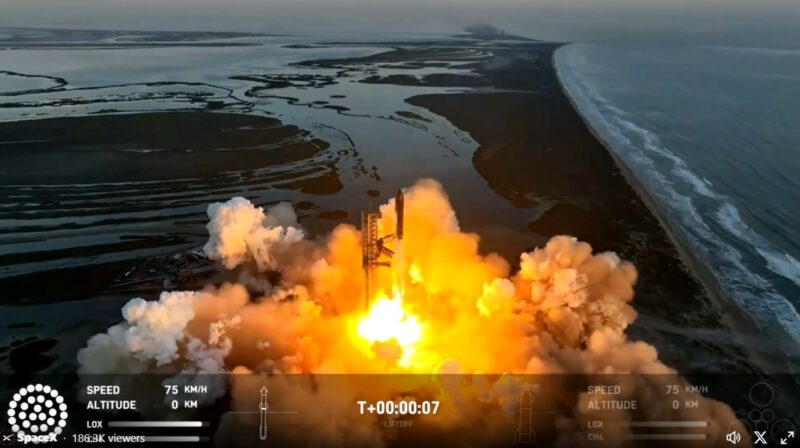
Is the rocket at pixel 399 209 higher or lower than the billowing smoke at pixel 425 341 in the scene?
higher

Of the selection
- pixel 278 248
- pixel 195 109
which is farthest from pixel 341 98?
pixel 278 248
